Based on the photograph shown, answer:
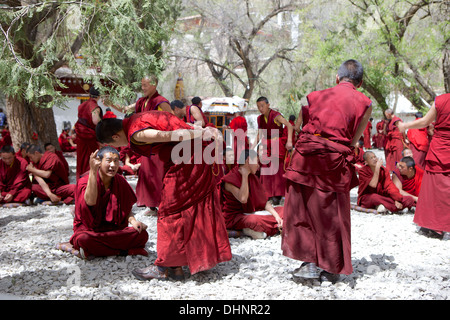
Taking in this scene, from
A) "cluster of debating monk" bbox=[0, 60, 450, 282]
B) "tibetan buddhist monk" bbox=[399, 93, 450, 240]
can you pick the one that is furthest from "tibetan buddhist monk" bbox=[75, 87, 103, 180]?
"tibetan buddhist monk" bbox=[399, 93, 450, 240]

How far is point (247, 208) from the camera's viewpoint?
478cm

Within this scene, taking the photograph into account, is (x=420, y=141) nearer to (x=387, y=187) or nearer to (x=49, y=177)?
(x=387, y=187)

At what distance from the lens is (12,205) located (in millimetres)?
6137

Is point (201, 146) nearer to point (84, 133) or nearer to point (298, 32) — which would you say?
point (84, 133)

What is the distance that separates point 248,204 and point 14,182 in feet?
11.7

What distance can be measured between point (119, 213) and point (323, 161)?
5.90 feet

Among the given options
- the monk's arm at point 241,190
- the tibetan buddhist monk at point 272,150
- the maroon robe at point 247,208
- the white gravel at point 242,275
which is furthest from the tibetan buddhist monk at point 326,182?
the tibetan buddhist monk at point 272,150

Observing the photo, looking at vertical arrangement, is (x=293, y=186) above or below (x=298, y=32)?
below

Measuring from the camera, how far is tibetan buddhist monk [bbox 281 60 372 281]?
10.4 ft

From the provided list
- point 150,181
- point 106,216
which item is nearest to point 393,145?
point 150,181

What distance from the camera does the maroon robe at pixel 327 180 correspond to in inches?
125

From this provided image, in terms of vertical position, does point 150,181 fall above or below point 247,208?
above

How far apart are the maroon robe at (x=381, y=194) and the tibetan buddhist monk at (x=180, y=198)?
133 inches

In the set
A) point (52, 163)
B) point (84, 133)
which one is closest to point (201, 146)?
point (84, 133)
